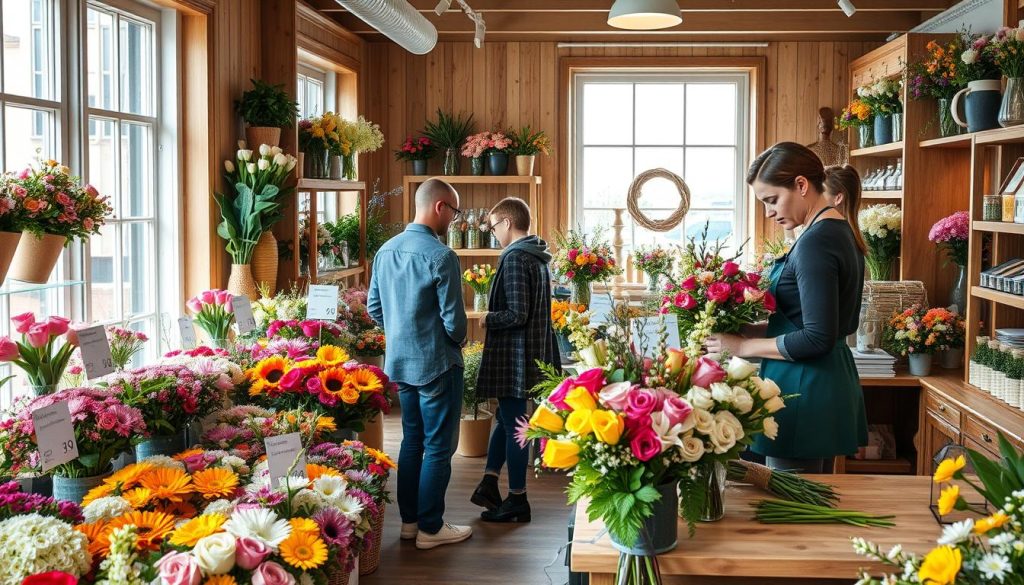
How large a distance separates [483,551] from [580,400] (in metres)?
2.66

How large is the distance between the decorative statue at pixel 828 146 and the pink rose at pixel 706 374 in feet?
16.3

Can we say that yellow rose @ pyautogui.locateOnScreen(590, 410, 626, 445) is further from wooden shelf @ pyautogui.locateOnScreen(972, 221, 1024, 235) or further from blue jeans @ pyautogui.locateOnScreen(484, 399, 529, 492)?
wooden shelf @ pyautogui.locateOnScreen(972, 221, 1024, 235)

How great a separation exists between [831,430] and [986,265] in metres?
2.42

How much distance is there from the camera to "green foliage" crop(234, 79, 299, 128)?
4.67 metres

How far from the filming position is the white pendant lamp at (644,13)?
4.55 m

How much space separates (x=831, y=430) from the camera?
278cm

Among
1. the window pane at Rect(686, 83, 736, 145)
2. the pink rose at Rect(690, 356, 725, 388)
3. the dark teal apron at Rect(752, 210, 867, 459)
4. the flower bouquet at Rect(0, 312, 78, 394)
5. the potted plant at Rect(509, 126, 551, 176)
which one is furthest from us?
the window pane at Rect(686, 83, 736, 145)

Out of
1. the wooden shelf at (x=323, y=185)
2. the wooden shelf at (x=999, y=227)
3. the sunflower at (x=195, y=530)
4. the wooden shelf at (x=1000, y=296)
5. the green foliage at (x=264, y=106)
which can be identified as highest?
the green foliage at (x=264, y=106)

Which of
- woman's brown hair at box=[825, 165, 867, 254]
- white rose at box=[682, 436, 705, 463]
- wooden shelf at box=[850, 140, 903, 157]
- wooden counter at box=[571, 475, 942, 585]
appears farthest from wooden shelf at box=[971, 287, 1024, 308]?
white rose at box=[682, 436, 705, 463]

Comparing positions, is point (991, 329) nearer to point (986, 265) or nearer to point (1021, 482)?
point (986, 265)

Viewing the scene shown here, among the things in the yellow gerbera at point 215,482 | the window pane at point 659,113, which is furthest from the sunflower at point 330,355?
the window pane at point 659,113

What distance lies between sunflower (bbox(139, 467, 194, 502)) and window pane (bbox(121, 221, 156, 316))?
2035mm

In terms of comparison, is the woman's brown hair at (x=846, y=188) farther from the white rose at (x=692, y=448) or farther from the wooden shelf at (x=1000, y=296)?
the white rose at (x=692, y=448)

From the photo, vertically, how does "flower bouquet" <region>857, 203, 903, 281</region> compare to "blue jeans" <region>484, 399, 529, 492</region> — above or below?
above
